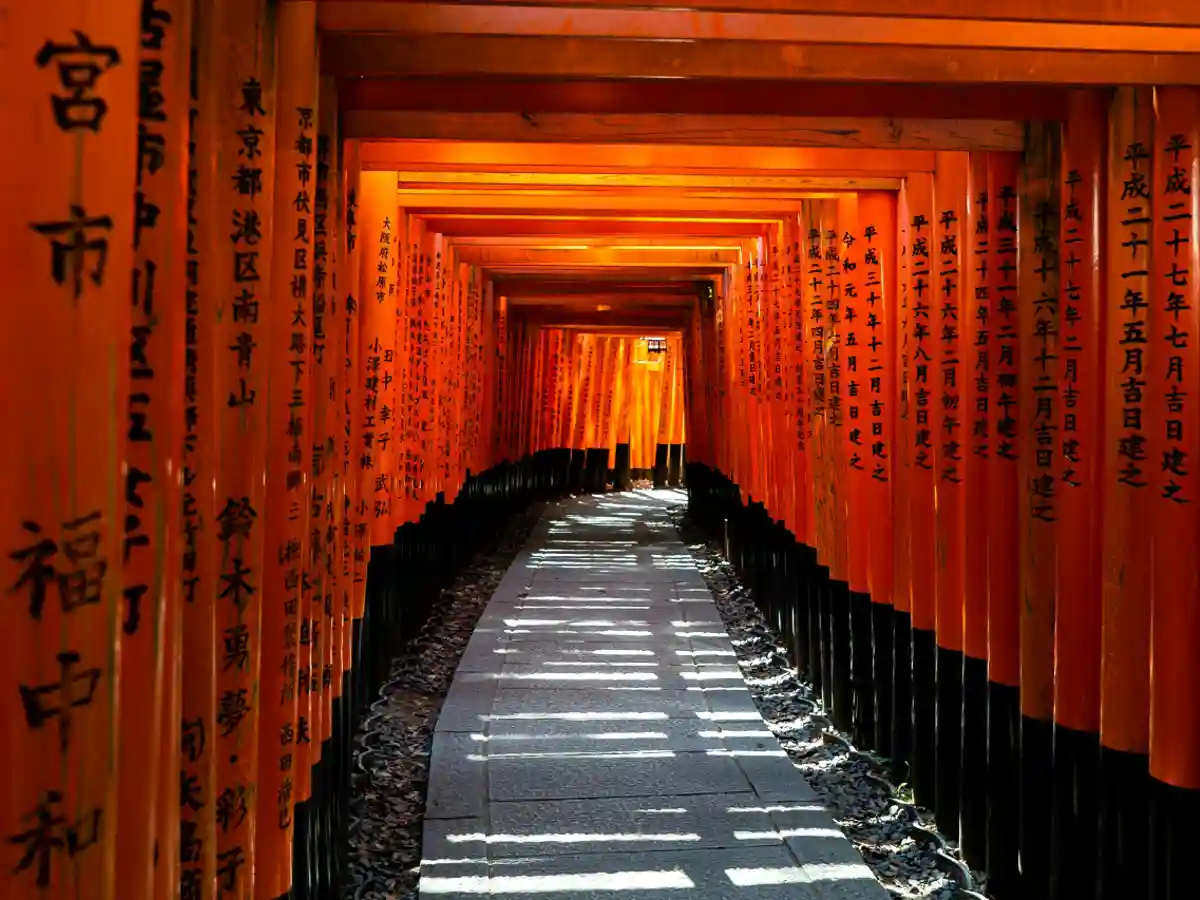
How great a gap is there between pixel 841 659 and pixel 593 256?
451 cm

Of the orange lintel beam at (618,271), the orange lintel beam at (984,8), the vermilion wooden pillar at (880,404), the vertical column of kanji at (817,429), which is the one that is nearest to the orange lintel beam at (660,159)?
the vermilion wooden pillar at (880,404)

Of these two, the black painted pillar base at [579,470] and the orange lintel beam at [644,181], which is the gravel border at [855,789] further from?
the black painted pillar base at [579,470]

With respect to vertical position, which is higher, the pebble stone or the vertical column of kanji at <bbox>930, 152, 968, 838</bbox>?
the vertical column of kanji at <bbox>930, 152, 968, 838</bbox>

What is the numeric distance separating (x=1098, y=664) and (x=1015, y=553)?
586mm

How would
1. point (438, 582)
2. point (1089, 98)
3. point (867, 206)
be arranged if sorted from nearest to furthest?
point (1089, 98) → point (867, 206) → point (438, 582)

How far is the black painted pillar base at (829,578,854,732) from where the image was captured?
19.1 ft

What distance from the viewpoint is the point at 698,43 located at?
3047mm

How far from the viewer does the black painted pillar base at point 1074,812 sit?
10.8 ft


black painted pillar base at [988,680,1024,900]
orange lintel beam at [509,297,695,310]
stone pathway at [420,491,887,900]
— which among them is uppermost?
orange lintel beam at [509,297,695,310]

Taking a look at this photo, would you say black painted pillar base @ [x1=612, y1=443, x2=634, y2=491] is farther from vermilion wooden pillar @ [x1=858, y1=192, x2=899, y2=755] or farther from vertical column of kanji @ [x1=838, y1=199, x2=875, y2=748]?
vermilion wooden pillar @ [x1=858, y1=192, x2=899, y2=755]

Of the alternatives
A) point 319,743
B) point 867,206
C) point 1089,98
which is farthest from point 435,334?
point 1089,98

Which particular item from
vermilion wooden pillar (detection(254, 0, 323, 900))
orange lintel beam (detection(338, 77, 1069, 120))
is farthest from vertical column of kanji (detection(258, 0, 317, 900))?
orange lintel beam (detection(338, 77, 1069, 120))

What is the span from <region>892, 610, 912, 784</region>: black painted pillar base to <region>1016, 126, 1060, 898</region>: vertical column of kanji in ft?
4.16

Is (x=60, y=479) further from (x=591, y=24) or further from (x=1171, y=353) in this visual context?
(x=1171, y=353)
